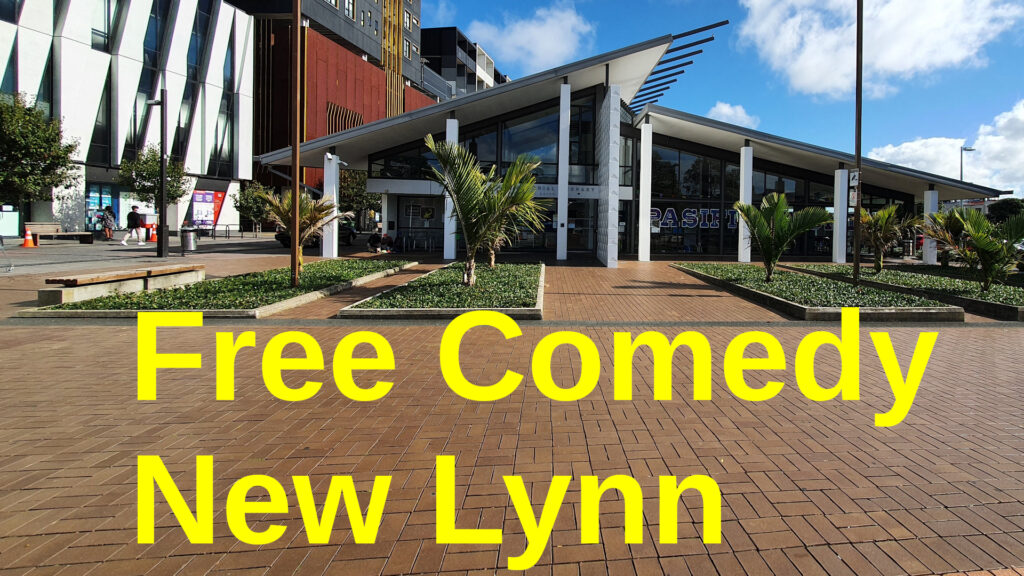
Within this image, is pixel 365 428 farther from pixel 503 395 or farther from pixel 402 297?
pixel 402 297

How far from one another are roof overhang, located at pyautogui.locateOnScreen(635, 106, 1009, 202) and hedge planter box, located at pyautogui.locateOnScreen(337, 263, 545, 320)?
1434 cm

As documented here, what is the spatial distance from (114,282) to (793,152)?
24.3 metres

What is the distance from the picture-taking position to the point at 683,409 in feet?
17.7

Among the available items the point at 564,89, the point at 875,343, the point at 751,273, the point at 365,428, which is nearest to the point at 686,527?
the point at 365,428

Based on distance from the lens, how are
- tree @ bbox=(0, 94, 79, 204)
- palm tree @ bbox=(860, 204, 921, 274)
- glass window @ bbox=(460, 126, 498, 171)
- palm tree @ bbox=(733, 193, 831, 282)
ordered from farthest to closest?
1. glass window @ bbox=(460, 126, 498, 171)
2. tree @ bbox=(0, 94, 79, 204)
3. palm tree @ bbox=(860, 204, 921, 274)
4. palm tree @ bbox=(733, 193, 831, 282)

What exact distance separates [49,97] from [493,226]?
3230 cm

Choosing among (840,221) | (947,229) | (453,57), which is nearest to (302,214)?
(947,229)

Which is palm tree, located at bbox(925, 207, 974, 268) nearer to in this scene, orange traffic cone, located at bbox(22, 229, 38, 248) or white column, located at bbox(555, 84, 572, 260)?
white column, located at bbox(555, 84, 572, 260)

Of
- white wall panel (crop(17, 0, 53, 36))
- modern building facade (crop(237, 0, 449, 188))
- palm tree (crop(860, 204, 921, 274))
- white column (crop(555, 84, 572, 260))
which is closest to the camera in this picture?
palm tree (crop(860, 204, 921, 274))

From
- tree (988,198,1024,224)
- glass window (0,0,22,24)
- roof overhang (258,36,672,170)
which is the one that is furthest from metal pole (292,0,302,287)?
tree (988,198,1024,224)

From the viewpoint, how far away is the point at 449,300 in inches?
440

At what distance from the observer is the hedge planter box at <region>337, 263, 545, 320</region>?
402 inches

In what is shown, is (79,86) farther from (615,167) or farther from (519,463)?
(519,463)

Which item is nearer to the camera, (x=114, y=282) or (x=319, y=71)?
(x=114, y=282)
